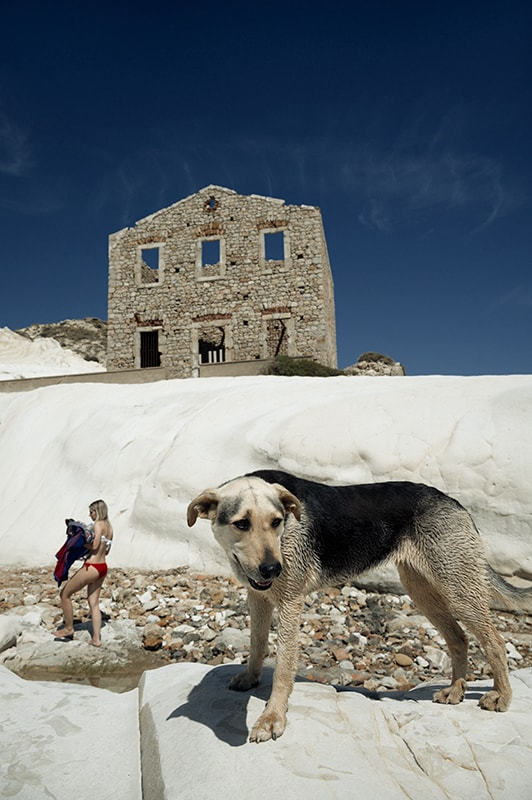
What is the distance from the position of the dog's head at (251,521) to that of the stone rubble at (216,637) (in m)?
2.26

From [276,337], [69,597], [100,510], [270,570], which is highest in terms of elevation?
[276,337]

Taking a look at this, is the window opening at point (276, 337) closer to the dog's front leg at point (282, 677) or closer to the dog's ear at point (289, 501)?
the dog's ear at point (289, 501)

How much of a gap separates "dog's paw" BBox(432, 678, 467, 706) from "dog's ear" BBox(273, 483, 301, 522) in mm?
1605

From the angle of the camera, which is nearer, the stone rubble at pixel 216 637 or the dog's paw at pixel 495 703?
the dog's paw at pixel 495 703

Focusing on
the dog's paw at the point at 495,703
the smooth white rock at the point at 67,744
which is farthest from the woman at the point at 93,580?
the dog's paw at the point at 495,703

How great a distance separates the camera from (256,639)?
10.7 ft

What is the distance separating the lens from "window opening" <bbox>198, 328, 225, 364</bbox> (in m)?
25.2

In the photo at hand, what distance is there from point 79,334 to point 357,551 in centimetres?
4210

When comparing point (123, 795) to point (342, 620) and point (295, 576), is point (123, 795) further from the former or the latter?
point (342, 620)

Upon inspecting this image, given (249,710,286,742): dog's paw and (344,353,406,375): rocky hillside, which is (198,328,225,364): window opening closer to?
(344,353,406,375): rocky hillside

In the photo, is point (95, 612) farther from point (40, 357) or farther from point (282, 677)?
point (40, 357)

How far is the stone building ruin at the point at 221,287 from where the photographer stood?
76.3 ft

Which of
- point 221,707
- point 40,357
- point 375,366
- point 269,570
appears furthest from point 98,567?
point 40,357

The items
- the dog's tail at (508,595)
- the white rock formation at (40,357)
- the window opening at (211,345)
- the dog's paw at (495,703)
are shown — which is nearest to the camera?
the dog's paw at (495,703)
